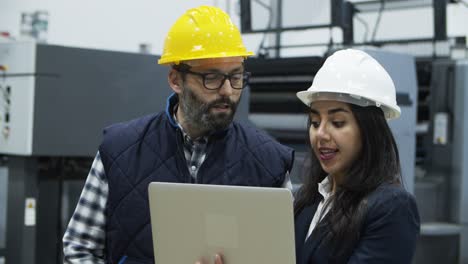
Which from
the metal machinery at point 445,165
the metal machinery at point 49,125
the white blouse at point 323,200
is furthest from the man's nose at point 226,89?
the metal machinery at point 445,165

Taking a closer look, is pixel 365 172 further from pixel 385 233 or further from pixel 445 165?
A: pixel 445 165

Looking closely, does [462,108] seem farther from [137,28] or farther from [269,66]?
[137,28]

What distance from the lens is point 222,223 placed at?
118cm

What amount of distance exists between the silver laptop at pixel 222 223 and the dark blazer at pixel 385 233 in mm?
150

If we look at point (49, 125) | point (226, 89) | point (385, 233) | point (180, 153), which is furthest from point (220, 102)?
point (49, 125)

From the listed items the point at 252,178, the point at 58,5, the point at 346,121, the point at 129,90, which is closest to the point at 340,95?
the point at 346,121

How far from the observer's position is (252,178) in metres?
1.53

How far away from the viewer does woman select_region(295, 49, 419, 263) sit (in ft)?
4.05

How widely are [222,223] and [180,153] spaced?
1.21 ft

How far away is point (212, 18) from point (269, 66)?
2.00 m

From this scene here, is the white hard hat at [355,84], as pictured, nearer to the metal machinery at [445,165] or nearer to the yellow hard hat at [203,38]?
the yellow hard hat at [203,38]

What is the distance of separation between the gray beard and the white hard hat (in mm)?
193

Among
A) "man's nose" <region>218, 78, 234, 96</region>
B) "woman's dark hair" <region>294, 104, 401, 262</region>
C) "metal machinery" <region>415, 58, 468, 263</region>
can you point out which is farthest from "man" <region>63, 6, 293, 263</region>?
"metal machinery" <region>415, 58, 468, 263</region>

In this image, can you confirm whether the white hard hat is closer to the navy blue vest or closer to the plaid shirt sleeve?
the navy blue vest
